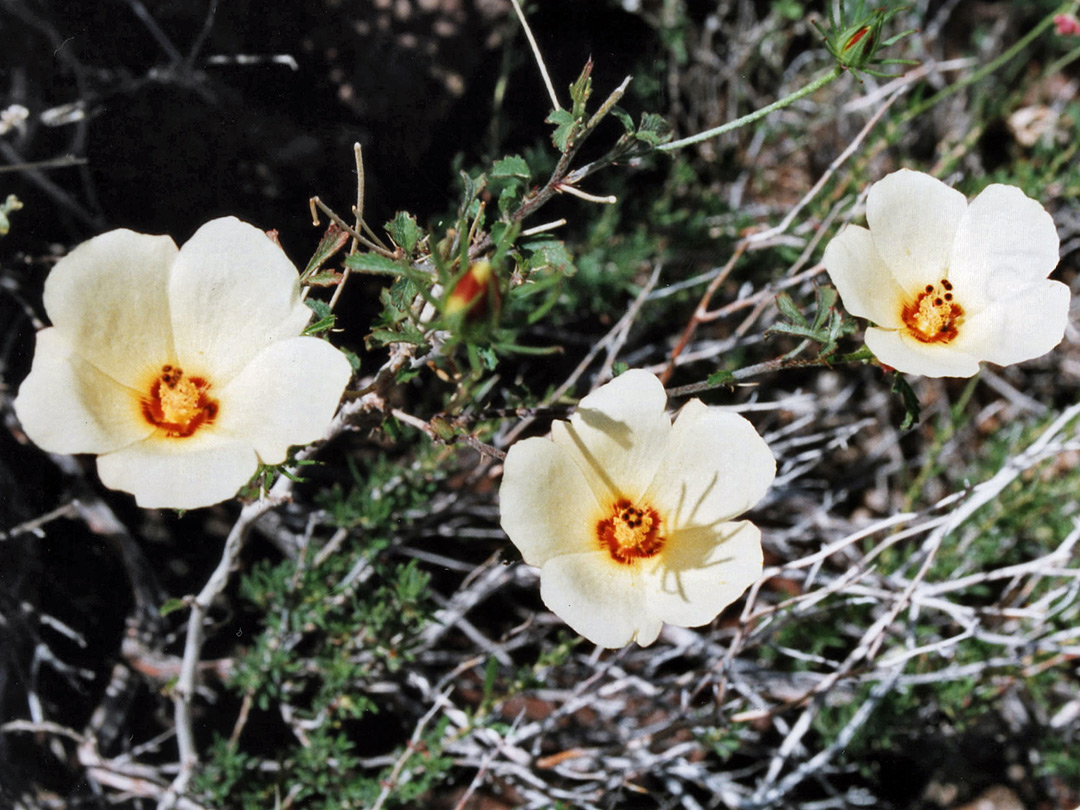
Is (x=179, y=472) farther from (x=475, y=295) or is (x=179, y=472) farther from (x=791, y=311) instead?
(x=791, y=311)

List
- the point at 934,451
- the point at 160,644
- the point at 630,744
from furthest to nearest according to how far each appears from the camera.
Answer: the point at 934,451 → the point at 160,644 → the point at 630,744

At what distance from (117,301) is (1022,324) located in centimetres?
187

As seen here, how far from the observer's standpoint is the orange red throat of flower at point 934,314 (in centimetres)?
191

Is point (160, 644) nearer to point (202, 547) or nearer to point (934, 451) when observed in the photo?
point (202, 547)

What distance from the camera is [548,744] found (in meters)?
2.88

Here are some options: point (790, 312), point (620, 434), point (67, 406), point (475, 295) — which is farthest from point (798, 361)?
point (67, 406)

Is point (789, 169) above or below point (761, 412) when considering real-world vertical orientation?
above

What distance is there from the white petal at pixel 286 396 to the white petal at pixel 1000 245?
1.44 m

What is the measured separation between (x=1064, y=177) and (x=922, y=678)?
190 cm

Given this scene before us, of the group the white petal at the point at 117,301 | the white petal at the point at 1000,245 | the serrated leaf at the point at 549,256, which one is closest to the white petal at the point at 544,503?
the serrated leaf at the point at 549,256

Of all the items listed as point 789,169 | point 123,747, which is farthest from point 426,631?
point 789,169

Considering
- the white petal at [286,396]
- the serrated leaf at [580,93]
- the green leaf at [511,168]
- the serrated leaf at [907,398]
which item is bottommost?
the serrated leaf at [907,398]

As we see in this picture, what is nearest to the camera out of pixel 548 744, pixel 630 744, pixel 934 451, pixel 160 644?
pixel 630 744

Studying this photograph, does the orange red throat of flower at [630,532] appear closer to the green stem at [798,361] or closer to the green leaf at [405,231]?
the green stem at [798,361]
